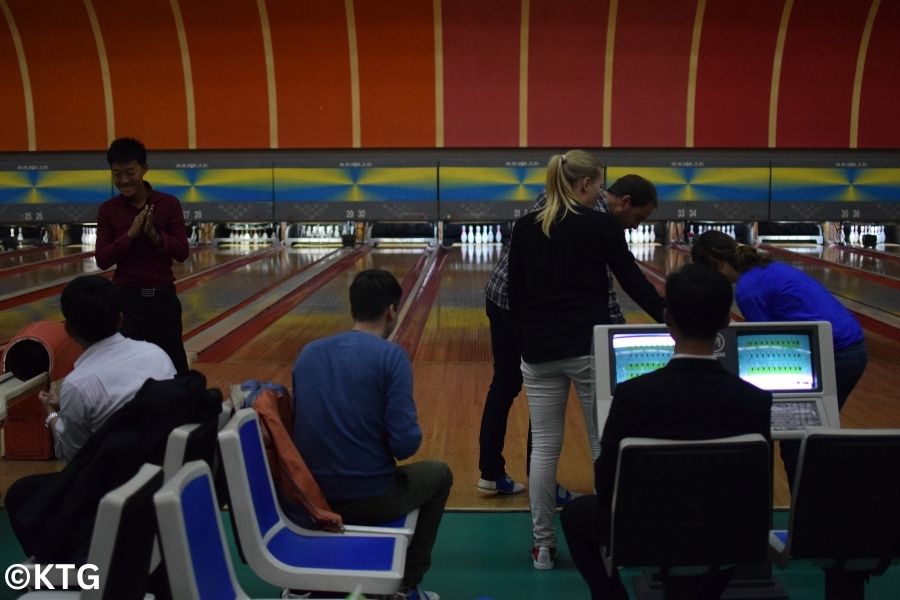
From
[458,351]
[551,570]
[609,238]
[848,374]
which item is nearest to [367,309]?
[609,238]

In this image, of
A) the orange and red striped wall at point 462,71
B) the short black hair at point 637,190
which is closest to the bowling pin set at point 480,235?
the orange and red striped wall at point 462,71

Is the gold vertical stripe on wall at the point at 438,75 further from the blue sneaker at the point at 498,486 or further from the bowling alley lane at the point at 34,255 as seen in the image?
the blue sneaker at the point at 498,486

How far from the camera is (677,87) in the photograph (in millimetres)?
9945

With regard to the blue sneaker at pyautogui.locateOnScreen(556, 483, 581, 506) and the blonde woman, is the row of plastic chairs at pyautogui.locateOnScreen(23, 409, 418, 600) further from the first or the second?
the blue sneaker at pyautogui.locateOnScreen(556, 483, 581, 506)

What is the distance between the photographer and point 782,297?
3.14 metres

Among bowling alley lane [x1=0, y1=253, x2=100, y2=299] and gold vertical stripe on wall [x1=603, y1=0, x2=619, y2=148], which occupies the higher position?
gold vertical stripe on wall [x1=603, y1=0, x2=619, y2=148]

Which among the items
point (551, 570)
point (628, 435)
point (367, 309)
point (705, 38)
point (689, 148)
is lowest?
point (551, 570)

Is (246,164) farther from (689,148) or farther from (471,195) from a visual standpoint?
(689,148)

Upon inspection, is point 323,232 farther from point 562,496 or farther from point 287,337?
point 562,496

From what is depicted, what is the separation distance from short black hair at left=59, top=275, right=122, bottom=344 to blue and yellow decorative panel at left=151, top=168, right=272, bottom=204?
7.62m

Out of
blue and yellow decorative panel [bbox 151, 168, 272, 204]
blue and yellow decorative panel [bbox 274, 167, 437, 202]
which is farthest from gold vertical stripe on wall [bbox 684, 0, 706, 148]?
blue and yellow decorative panel [bbox 151, 168, 272, 204]

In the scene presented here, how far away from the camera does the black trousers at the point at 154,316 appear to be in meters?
3.89

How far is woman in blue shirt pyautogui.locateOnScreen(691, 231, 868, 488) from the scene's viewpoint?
10.3 ft

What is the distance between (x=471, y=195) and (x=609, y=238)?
7.07 meters
